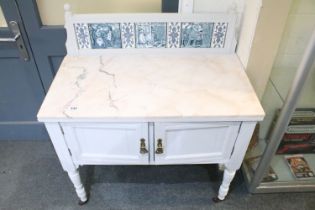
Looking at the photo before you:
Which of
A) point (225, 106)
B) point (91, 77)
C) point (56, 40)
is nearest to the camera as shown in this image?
point (225, 106)

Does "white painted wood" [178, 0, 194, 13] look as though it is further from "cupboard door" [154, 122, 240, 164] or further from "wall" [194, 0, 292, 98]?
"cupboard door" [154, 122, 240, 164]

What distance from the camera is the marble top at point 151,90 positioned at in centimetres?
90

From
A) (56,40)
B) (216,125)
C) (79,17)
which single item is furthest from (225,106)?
(56,40)

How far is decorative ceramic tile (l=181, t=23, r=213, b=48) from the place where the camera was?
1.13m

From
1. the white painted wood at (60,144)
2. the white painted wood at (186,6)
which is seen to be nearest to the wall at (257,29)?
the white painted wood at (186,6)

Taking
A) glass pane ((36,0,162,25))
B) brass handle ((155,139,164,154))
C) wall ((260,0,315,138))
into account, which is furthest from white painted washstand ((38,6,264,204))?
wall ((260,0,315,138))

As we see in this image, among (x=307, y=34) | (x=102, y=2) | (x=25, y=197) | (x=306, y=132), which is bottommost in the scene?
(x=25, y=197)

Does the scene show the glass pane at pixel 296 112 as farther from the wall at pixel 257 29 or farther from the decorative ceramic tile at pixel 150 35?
the decorative ceramic tile at pixel 150 35

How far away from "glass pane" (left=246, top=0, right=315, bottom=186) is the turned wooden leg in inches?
36.2

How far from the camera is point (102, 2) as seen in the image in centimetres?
120

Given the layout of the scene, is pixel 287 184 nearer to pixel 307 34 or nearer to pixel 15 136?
pixel 307 34

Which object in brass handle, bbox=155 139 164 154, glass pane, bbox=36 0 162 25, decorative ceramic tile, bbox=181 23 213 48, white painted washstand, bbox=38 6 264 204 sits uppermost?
glass pane, bbox=36 0 162 25

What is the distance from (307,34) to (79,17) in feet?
3.44

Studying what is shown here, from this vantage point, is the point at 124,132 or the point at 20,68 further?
the point at 20,68
